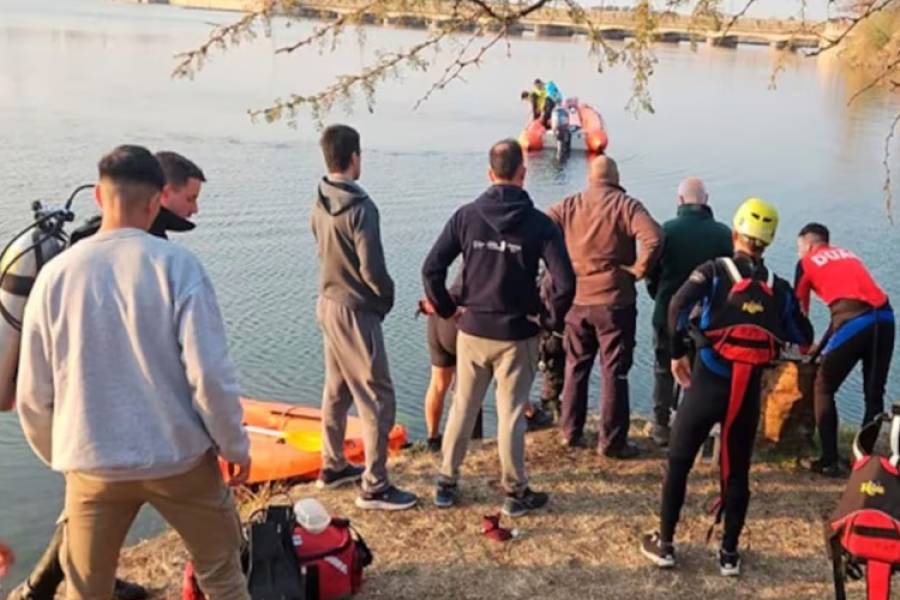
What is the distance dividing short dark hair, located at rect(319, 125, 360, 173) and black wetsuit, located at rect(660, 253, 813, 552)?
164 centimetres

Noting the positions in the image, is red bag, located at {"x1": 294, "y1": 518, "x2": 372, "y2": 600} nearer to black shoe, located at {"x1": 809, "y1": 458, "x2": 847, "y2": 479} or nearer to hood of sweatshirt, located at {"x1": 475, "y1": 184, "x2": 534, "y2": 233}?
hood of sweatshirt, located at {"x1": 475, "y1": 184, "x2": 534, "y2": 233}

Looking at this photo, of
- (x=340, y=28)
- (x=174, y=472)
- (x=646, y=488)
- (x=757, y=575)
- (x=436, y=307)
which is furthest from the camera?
(x=646, y=488)

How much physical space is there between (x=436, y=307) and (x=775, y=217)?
1.64 m

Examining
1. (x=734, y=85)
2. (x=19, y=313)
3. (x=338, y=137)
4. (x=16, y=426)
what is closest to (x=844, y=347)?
(x=338, y=137)

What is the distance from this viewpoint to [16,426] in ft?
24.4

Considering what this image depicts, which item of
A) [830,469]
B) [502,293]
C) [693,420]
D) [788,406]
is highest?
[502,293]

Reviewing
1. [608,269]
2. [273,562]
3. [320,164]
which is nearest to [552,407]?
[608,269]

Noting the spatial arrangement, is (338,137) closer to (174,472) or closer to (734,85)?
(174,472)

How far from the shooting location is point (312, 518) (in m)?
4.18

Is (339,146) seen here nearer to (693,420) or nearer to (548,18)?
(548,18)

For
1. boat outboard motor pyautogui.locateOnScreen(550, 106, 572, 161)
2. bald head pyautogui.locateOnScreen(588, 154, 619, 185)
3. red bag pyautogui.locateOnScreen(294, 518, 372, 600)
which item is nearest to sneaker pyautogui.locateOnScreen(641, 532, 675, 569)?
red bag pyautogui.locateOnScreen(294, 518, 372, 600)

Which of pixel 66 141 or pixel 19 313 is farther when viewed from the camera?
pixel 66 141

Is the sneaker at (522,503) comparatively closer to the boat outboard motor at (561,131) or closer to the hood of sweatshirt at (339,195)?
the hood of sweatshirt at (339,195)

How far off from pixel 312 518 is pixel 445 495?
1.06m
